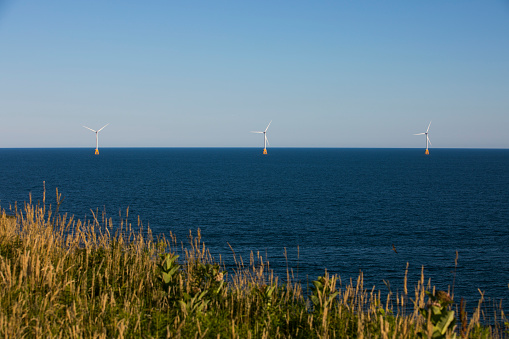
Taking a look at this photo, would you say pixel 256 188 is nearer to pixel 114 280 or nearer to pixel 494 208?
pixel 494 208

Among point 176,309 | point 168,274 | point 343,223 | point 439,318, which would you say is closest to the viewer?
point 439,318

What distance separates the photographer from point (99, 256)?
10.1 m

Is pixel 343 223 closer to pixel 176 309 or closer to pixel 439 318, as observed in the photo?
pixel 176 309

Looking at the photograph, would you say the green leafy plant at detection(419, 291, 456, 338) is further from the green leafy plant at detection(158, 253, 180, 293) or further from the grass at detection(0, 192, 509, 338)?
the green leafy plant at detection(158, 253, 180, 293)

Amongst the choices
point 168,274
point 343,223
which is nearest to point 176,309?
point 168,274

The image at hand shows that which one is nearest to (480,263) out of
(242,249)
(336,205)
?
(242,249)

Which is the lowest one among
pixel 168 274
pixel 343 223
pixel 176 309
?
pixel 343 223

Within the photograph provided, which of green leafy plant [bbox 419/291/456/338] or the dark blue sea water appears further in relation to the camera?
the dark blue sea water

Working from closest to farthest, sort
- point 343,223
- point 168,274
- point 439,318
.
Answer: point 439,318 < point 168,274 < point 343,223

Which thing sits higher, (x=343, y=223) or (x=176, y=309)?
(x=176, y=309)

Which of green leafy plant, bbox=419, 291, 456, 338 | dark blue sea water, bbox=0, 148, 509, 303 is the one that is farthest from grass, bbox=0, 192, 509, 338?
dark blue sea water, bbox=0, 148, 509, 303

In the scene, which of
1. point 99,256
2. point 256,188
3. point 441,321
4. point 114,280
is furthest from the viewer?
point 256,188

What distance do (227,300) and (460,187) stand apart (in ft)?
348

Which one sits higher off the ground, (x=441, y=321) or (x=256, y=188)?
(x=441, y=321)
